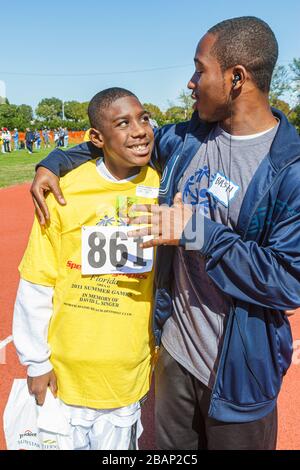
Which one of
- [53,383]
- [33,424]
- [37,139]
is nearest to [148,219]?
[53,383]

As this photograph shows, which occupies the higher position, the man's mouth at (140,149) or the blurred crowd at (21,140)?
the blurred crowd at (21,140)

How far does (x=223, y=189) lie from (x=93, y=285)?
2.51ft

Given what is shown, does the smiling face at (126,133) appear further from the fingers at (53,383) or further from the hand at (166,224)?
the fingers at (53,383)

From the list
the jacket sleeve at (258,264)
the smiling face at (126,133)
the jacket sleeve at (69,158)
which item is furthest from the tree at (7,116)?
the jacket sleeve at (258,264)

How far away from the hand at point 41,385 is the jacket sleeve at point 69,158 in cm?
101

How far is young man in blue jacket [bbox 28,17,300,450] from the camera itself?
5.05 ft

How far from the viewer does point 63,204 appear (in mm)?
1896

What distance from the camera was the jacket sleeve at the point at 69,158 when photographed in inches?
82.0

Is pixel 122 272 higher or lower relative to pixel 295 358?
higher

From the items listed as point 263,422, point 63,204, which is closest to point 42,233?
point 63,204

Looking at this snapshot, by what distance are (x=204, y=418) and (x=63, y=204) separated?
1251 millimetres

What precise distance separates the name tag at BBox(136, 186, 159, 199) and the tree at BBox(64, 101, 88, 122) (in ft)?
288
